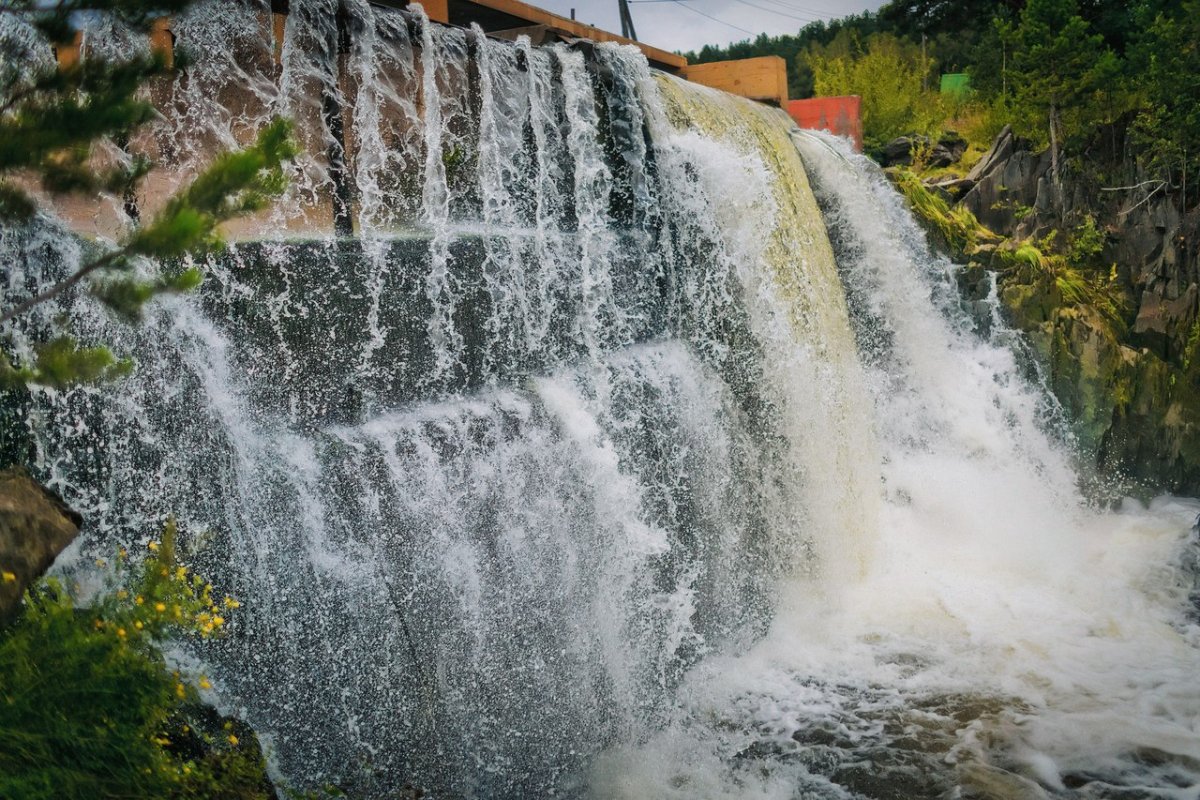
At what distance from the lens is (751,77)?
1051cm

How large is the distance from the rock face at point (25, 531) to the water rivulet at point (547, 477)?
0.58 meters

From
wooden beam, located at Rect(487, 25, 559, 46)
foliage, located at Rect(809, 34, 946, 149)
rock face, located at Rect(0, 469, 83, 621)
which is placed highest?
foliage, located at Rect(809, 34, 946, 149)

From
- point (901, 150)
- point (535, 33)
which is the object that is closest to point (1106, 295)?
point (901, 150)

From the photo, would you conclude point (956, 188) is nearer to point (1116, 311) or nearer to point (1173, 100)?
point (1173, 100)

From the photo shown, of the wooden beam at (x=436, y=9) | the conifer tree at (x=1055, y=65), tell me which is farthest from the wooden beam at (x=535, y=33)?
the conifer tree at (x=1055, y=65)

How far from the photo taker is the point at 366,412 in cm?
496

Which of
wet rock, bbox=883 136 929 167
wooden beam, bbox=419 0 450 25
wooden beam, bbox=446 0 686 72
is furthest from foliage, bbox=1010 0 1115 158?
wooden beam, bbox=419 0 450 25

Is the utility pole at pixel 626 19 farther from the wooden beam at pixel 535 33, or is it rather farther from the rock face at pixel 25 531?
the rock face at pixel 25 531

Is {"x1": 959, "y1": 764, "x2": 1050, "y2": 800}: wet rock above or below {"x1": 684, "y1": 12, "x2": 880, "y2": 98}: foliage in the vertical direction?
below

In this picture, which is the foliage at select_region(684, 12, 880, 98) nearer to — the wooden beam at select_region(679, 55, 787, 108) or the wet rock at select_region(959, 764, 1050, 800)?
the wooden beam at select_region(679, 55, 787, 108)

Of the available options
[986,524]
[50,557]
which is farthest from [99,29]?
[986,524]

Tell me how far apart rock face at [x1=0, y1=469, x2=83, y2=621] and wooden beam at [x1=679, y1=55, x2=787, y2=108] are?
28.7 feet

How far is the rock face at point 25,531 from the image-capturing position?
9.73ft

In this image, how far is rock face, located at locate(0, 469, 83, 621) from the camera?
296 centimetres
